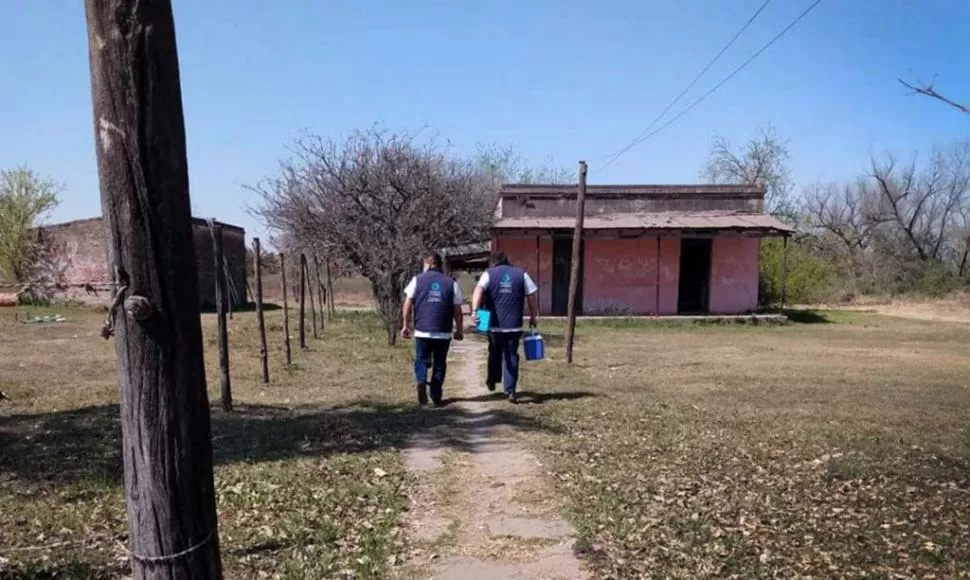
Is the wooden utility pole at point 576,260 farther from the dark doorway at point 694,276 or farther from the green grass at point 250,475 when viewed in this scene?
the dark doorway at point 694,276

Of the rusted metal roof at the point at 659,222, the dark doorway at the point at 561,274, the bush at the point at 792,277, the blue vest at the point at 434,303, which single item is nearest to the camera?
the blue vest at the point at 434,303

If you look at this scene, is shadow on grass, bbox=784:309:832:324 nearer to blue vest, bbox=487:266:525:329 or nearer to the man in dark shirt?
blue vest, bbox=487:266:525:329

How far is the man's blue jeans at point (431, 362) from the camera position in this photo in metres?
8.53

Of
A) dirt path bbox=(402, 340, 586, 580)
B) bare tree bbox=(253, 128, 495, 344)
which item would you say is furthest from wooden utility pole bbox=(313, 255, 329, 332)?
dirt path bbox=(402, 340, 586, 580)

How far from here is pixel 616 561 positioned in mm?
4121

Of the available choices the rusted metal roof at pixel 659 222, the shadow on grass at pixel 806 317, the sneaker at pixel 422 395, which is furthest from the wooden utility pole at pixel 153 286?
the shadow on grass at pixel 806 317

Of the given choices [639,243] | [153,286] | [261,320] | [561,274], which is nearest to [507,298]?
[261,320]

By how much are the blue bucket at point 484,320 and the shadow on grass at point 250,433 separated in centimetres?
101

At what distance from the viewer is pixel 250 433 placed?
7.11 m

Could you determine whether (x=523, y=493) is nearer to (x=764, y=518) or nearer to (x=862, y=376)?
(x=764, y=518)

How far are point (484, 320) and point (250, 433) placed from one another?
313 cm

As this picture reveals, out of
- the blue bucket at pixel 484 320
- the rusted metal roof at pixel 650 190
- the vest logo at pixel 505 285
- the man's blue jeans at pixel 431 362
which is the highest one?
the rusted metal roof at pixel 650 190

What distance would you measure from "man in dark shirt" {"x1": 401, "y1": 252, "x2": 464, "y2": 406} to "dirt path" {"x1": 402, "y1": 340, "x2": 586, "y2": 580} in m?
0.85

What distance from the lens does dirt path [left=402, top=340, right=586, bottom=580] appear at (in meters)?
4.10
